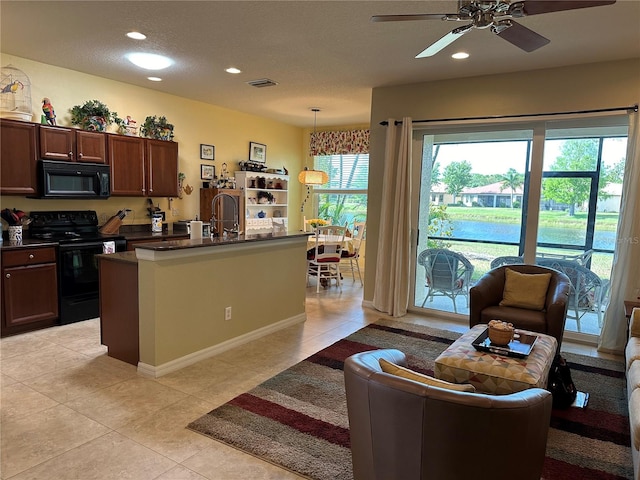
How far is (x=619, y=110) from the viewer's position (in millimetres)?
3932

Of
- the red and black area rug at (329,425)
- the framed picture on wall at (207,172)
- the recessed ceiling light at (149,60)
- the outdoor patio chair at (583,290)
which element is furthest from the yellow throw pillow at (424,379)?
the framed picture on wall at (207,172)

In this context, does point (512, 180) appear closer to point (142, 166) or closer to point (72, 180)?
point (142, 166)

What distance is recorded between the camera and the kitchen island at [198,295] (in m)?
3.21

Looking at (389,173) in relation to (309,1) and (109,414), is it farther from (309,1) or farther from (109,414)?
(109,414)

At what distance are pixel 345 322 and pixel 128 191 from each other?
307 centimetres

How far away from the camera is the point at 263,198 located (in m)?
7.39

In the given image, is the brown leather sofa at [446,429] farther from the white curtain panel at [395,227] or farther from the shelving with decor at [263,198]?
the shelving with decor at [263,198]

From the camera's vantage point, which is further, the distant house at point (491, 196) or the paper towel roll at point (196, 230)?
the distant house at point (491, 196)

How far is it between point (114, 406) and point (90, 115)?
3472mm

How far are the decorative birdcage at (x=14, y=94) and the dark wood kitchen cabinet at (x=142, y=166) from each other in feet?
2.82

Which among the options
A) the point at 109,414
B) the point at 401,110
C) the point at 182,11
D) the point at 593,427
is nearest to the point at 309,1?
the point at 182,11

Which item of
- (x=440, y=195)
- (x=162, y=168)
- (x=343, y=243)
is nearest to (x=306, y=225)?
(x=343, y=243)

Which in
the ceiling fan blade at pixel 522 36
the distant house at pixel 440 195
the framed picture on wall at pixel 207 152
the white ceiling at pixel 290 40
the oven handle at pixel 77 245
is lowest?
the oven handle at pixel 77 245

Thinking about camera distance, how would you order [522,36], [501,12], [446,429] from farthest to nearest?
1. [522,36]
2. [501,12]
3. [446,429]
